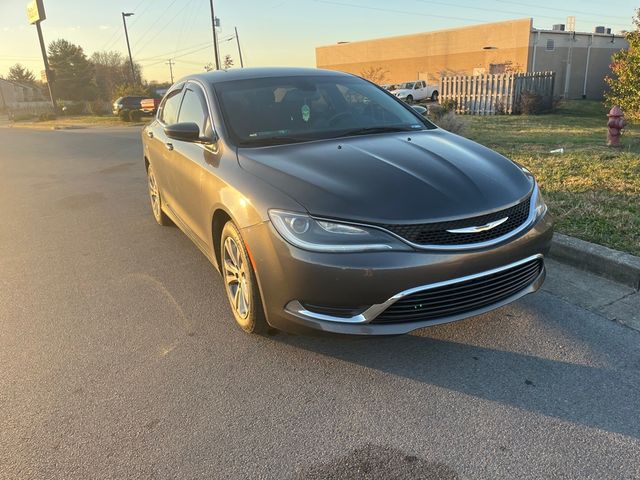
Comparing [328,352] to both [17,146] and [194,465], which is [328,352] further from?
[17,146]

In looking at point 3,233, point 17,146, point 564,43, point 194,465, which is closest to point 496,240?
point 194,465

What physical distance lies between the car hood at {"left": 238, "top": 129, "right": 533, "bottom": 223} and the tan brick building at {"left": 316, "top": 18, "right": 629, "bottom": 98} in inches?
1384

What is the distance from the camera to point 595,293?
3.67 m

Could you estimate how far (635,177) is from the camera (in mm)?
5988

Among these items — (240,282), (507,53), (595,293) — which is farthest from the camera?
(507,53)

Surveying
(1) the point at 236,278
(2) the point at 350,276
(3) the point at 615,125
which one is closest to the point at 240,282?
(1) the point at 236,278

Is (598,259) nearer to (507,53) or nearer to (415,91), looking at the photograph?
(415,91)

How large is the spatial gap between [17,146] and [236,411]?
1849 centimetres

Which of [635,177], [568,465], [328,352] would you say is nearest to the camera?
[568,465]

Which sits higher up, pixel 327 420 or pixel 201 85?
pixel 201 85

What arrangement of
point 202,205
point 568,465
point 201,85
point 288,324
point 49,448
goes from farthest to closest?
1. point 201,85
2. point 202,205
3. point 288,324
4. point 49,448
5. point 568,465

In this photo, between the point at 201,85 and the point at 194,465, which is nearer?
the point at 194,465

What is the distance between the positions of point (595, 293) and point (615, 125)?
567 cm

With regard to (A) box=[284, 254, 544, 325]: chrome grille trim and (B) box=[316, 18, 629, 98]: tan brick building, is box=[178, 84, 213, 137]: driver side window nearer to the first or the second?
(A) box=[284, 254, 544, 325]: chrome grille trim
